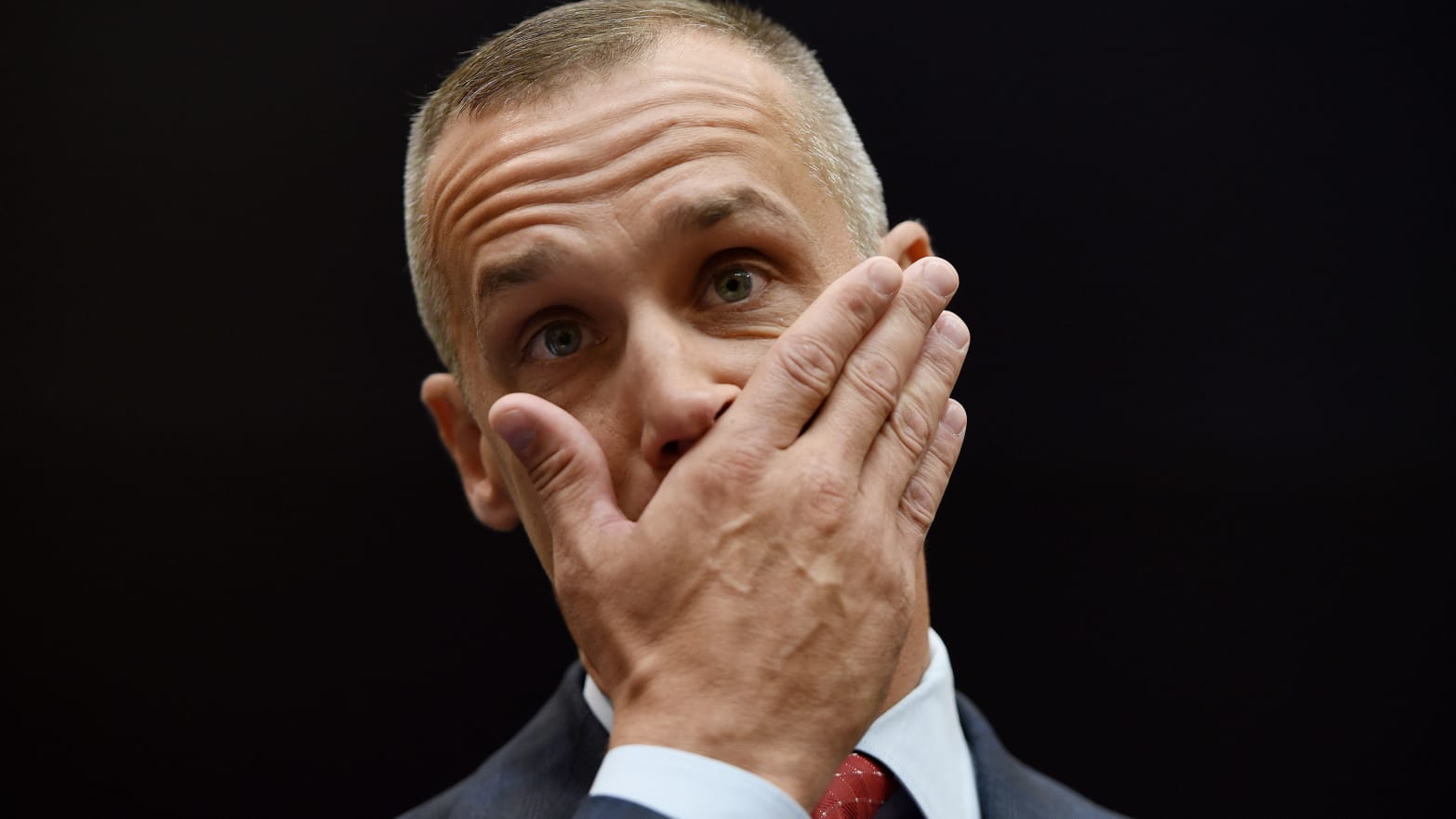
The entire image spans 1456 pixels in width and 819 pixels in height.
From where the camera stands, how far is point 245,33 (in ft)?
8.27

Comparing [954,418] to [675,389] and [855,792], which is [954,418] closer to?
[675,389]

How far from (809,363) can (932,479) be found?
220 millimetres

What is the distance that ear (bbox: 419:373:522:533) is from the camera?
1912mm

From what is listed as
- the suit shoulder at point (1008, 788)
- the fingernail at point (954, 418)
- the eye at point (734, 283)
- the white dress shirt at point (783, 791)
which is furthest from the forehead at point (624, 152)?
the suit shoulder at point (1008, 788)

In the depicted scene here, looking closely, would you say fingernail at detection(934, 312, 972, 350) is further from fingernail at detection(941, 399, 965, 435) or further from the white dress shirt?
the white dress shirt

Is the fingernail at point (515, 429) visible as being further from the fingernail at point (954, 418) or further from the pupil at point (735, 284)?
the fingernail at point (954, 418)

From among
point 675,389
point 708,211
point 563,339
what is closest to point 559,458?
point 675,389

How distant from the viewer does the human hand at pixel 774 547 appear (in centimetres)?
130

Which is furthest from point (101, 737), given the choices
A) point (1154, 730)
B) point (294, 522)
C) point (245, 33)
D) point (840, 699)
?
point (1154, 730)

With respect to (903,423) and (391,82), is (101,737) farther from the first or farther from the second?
(903,423)

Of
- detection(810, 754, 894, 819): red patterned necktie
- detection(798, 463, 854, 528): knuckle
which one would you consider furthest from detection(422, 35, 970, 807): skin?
detection(810, 754, 894, 819): red patterned necktie

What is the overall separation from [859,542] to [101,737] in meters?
1.92

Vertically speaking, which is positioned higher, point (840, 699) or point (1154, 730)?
point (840, 699)

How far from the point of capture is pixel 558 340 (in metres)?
1.65
